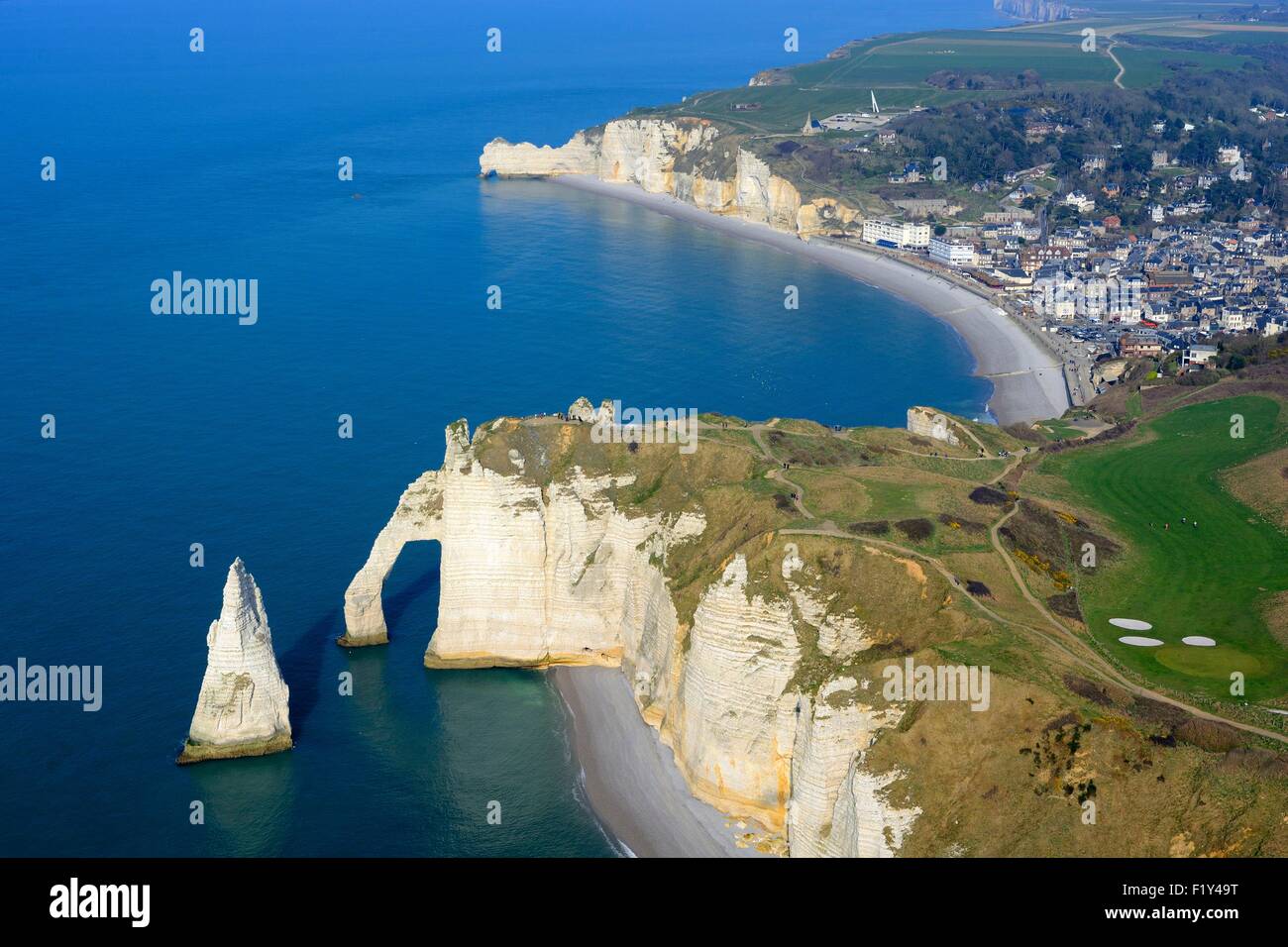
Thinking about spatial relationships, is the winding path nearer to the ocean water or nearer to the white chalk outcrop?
the ocean water

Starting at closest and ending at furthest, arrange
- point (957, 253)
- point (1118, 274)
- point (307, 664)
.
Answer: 1. point (307, 664)
2. point (1118, 274)
3. point (957, 253)

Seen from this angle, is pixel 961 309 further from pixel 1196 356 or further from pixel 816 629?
pixel 816 629

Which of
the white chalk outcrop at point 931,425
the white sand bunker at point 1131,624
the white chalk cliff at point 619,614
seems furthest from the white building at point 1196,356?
the white chalk cliff at point 619,614

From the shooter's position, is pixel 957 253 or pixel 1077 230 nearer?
pixel 957 253

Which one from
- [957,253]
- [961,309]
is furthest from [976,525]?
[957,253]

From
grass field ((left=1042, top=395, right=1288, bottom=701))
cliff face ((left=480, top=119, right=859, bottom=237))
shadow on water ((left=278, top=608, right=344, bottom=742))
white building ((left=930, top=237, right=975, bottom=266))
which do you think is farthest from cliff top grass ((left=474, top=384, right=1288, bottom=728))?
cliff face ((left=480, top=119, right=859, bottom=237))

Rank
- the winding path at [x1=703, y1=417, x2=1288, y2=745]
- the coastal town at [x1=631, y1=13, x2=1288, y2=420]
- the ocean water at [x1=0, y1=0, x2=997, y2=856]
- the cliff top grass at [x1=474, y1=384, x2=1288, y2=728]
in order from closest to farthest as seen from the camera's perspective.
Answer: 1. the winding path at [x1=703, y1=417, x2=1288, y2=745]
2. the cliff top grass at [x1=474, y1=384, x2=1288, y2=728]
3. the ocean water at [x1=0, y1=0, x2=997, y2=856]
4. the coastal town at [x1=631, y1=13, x2=1288, y2=420]

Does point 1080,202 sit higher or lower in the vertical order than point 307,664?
higher

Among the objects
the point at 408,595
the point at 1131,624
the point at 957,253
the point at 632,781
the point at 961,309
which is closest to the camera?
A: the point at 632,781
